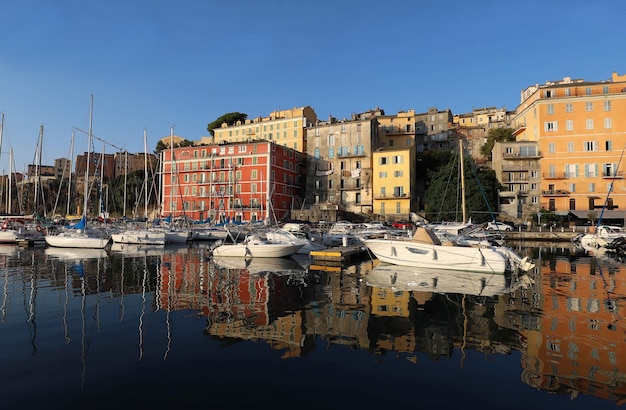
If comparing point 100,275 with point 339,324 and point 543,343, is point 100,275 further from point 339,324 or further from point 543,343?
point 543,343

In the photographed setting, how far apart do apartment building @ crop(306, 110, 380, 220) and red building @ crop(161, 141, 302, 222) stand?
4117mm

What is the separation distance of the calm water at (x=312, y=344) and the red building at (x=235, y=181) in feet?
148

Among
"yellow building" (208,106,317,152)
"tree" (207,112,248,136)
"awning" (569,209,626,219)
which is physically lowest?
"awning" (569,209,626,219)

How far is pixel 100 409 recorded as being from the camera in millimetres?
6242

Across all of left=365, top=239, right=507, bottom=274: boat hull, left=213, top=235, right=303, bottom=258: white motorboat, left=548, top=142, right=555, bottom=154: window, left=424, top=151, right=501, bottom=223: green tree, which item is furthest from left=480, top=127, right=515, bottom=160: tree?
left=213, top=235, right=303, bottom=258: white motorboat

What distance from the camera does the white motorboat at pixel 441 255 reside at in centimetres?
2030

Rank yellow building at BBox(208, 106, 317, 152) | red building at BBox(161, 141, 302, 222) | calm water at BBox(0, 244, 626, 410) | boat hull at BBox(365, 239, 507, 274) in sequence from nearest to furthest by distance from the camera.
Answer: calm water at BBox(0, 244, 626, 410), boat hull at BBox(365, 239, 507, 274), red building at BBox(161, 141, 302, 222), yellow building at BBox(208, 106, 317, 152)

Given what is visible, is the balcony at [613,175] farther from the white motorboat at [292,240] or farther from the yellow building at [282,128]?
the yellow building at [282,128]

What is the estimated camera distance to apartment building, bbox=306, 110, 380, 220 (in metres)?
65.6

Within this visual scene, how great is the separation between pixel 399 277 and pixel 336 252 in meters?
7.30

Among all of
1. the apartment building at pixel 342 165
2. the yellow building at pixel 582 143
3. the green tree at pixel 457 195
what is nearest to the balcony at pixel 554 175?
the yellow building at pixel 582 143

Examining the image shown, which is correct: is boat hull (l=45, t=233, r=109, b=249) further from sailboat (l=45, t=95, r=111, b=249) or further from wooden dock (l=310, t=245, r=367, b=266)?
wooden dock (l=310, t=245, r=367, b=266)

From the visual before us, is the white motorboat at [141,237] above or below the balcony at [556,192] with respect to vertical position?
below

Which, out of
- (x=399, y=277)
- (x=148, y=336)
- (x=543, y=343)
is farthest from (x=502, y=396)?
(x=399, y=277)
